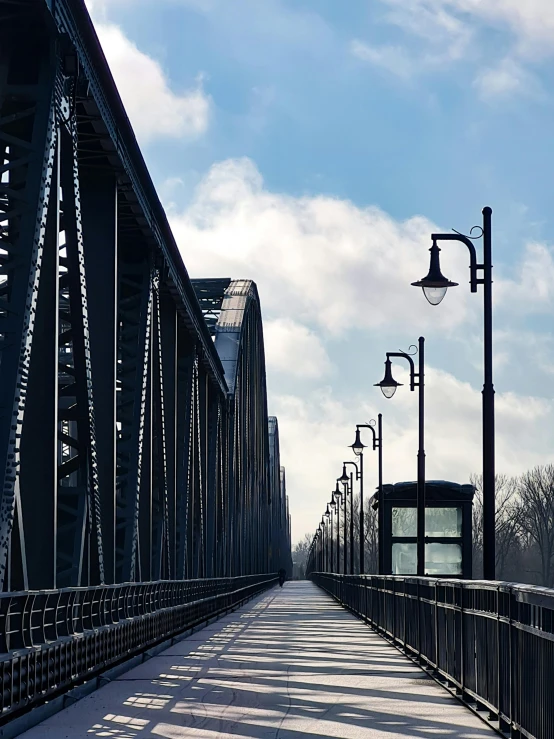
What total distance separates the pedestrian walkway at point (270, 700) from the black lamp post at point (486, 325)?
6.03 ft

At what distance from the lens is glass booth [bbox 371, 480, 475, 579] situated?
1687 inches

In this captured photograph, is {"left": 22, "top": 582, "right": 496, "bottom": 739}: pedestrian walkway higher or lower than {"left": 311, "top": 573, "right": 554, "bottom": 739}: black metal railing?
lower

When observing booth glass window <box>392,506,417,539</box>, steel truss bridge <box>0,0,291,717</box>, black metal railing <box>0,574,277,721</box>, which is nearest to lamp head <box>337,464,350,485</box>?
booth glass window <box>392,506,417,539</box>

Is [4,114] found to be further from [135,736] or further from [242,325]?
[242,325]

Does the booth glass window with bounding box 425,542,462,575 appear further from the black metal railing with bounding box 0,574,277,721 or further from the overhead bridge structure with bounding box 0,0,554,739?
the black metal railing with bounding box 0,574,277,721

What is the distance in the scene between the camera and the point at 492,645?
11.1 meters

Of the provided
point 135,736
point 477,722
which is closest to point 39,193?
point 135,736

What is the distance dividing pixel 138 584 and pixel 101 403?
2.64 meters

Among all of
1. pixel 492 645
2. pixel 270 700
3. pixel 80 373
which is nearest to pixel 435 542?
pixel 80 373

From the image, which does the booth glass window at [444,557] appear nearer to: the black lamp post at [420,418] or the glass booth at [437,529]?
the glass booth at [437,529]

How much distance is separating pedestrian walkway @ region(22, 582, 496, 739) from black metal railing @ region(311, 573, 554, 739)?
0.82ft

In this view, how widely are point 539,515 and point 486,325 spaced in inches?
4379

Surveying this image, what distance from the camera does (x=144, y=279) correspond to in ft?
77.7

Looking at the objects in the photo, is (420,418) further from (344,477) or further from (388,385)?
(344,477)
